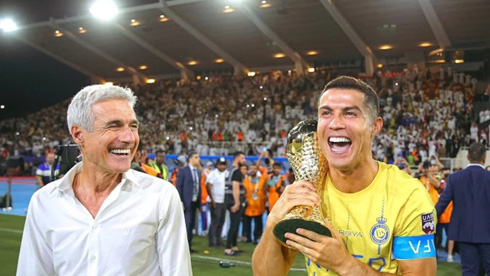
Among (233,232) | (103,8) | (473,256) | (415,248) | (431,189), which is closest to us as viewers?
(415,248)

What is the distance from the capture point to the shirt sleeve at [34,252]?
2447 mm

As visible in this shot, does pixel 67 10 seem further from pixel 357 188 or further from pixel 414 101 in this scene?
pixel 357 188

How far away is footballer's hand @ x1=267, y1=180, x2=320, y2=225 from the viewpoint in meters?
2.12

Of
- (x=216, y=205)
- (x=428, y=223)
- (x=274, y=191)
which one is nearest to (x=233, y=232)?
(x=216, y=205)

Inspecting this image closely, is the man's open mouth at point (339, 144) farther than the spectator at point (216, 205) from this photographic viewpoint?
No

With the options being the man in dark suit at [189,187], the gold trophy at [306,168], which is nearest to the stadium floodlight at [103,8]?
the man in dark suit at [189,187]

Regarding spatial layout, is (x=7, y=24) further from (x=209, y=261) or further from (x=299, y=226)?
(x=299, y=226)

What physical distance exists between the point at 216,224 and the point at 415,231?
872 centimetres

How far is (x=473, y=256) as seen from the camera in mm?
6422

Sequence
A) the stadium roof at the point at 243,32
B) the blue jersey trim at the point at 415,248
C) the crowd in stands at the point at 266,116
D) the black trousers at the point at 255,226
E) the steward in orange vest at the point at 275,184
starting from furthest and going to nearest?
the stadium roof at the point at 243,32
the crowd in stands at the point at 266,116
the black trousers at the point at 255,226
the steward in orange vest at the point at 275,184
the blue jersey trim at the point at 415,248

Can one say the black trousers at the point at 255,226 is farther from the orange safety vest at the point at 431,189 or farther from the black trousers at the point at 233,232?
the orange safety vest at the point at 431,189

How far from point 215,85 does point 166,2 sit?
8.66 m

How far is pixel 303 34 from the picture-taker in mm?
31953

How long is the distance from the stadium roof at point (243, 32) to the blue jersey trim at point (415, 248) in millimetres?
25562
